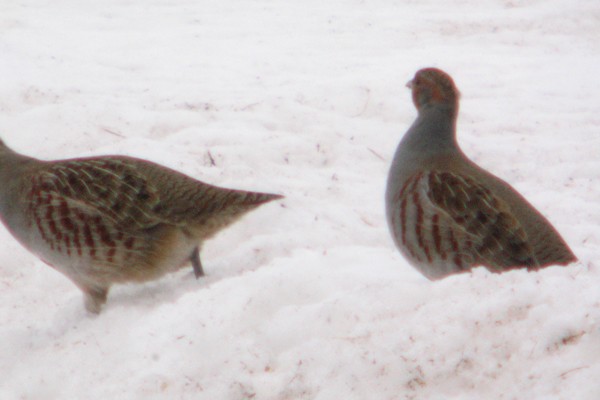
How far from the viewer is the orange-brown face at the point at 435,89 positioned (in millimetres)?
4812

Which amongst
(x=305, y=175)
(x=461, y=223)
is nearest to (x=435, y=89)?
(x=461, y=223)

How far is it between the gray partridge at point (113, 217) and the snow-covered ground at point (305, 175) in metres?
0.21

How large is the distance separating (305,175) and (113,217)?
1939 millimetres

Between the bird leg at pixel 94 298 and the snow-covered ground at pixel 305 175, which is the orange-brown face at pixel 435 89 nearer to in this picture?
the snow-covered ground at pixel 305 175

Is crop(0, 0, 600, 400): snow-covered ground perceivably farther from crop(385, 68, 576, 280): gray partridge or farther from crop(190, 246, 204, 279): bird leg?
crop(385, 68, 576, 280): gray partridge

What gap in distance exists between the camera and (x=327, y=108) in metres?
7.39

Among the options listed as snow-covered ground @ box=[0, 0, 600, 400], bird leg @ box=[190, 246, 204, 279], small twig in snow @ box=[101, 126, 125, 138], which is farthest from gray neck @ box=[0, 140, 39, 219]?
small twig in snow @ box=[101, 126, 125, 138]

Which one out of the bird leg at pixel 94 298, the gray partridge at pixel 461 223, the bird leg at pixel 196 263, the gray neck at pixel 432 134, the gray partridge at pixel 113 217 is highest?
the gray neck at pixel 432 134

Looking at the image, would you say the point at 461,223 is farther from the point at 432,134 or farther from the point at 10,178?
the point at 10,178

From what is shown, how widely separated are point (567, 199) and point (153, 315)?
311 centimetres

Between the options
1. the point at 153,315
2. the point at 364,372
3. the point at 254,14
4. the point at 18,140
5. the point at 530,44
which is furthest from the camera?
the point at 254,14

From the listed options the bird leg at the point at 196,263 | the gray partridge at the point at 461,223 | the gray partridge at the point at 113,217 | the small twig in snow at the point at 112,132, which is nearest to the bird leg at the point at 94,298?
the gray partridge at the point at 113,217

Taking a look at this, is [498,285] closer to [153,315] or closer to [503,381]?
[503,381]

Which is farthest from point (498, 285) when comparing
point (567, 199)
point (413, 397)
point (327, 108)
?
point (327, 108)
